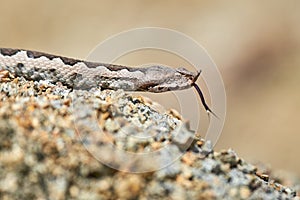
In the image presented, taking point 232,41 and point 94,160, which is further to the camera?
point 232,41

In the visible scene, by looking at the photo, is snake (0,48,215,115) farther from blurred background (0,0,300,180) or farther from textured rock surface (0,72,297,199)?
blurred background (0,0,300,180)

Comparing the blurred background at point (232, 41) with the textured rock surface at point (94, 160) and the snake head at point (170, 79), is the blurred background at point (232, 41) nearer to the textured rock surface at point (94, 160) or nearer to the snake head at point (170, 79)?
the snake head at point (170, 79)

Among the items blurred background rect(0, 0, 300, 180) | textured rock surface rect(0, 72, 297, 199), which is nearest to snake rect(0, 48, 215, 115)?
textured rock surface rect(0, 72, 297, 199)

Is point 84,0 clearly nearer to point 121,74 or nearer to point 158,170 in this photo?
point 121,74

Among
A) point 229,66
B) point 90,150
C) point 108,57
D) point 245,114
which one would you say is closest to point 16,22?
point 229,66

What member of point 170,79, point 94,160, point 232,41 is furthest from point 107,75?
point 232,41

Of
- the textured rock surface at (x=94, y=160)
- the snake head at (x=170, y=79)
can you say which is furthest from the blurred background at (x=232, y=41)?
the textured rock surface at (x=94, y=160)

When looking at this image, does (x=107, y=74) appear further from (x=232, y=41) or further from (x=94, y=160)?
(x=232, y=41)
